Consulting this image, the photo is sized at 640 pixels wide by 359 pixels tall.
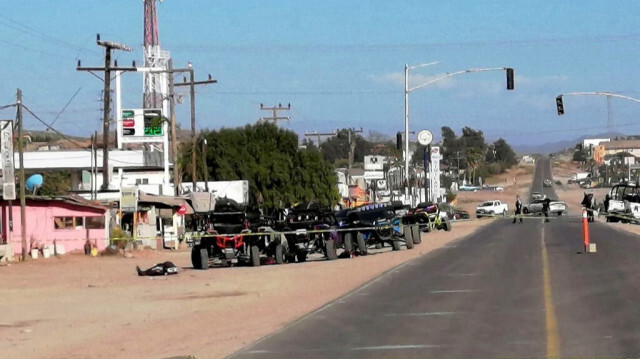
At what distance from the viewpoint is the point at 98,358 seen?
15297 millimetres

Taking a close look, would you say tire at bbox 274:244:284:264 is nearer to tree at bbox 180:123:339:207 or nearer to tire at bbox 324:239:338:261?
tire at bbox 324:239:338:261

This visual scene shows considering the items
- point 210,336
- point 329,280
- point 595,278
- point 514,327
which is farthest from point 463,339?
point 329,280

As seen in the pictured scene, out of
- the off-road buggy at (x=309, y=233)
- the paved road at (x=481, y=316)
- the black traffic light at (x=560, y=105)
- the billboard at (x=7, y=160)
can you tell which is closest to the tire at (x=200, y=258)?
the off-road buggy at (x=309, y=233)

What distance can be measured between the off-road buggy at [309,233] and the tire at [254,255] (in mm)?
1333

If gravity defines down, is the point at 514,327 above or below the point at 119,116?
below

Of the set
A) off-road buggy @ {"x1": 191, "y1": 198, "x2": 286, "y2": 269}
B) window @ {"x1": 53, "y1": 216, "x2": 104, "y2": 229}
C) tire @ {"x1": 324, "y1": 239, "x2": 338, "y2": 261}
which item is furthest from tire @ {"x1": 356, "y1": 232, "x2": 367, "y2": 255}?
window @ {"x1": 53, "y1": 216, "x2": 104, "y2": 229}

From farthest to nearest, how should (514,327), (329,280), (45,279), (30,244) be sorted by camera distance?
(30,244) → (45,279) → (329,280) → (514,327)

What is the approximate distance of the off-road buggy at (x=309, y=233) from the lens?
1426 inches

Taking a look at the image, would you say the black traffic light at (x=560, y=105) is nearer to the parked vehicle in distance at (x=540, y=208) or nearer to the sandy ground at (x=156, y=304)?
the sandy ground at (x=156, y=304)

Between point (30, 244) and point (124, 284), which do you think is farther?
point (30, 244)

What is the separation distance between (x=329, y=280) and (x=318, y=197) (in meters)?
63.0

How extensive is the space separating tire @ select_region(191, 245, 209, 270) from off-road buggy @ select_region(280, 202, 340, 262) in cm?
280

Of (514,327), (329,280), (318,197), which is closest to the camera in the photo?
(514,327)

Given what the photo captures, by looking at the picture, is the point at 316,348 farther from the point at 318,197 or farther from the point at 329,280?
the point at 318,197
